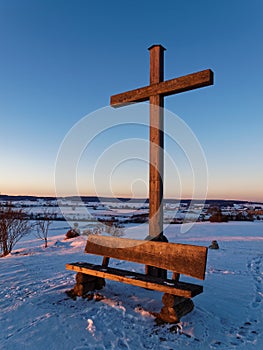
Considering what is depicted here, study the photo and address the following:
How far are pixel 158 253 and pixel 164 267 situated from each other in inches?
9.2

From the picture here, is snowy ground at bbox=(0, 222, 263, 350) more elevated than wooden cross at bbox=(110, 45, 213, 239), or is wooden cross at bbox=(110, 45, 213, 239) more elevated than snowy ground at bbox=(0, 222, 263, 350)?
wooden cross at bbox=(110, 45, 213, 239)

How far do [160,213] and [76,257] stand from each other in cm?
447

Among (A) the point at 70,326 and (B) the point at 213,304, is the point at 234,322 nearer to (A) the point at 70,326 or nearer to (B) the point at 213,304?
(B) the point at 213,304

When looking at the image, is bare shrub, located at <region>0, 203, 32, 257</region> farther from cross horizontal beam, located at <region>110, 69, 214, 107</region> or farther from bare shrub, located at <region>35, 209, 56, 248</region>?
cross horizontal beam, located at <region>110, 69, 214, 107</region>

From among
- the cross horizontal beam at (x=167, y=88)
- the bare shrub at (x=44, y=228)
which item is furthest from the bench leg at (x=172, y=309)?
the bare shrub at (x=44, y=228)

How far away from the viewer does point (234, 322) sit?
12.4 ft

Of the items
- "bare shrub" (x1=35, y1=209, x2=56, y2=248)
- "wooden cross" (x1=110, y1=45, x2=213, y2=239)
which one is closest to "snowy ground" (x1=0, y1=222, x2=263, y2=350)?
"wooden cross" (x1=110, y1=45, x2=213, y2=239)

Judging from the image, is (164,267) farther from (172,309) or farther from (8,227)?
→ (8,227)

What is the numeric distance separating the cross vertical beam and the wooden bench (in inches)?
17.2

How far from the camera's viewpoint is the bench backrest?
3711 mm

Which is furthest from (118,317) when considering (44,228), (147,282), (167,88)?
(44,228)

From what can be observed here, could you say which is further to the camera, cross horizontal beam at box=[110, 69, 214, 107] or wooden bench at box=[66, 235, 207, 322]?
cross horizontal beam at box=[110, 69, 214, 107]

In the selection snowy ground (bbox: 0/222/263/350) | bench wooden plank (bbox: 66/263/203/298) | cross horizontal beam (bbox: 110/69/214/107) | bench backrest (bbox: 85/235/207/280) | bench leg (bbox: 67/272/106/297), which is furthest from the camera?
bench leg (bbox: 67/272/106/297)

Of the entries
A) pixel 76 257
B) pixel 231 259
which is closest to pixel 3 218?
pixel 76 257
